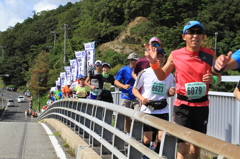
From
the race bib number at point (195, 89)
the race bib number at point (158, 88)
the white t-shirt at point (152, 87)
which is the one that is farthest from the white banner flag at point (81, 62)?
the race bib number at point (195, 89)

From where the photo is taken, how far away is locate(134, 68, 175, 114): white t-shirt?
575 centimetres

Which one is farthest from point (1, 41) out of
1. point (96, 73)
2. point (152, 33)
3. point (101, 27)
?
point (96, 73)

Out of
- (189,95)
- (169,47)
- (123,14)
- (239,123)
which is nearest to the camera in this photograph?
(189,95)

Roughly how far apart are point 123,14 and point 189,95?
87.1m

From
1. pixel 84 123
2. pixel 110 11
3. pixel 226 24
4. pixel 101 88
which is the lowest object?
pixel 84 123

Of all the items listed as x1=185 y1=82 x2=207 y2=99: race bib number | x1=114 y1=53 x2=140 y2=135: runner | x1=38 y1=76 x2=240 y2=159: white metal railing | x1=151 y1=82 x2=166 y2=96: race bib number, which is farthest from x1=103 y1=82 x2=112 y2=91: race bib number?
x1=185 y1=82 x2=207 y2=99: race bib number

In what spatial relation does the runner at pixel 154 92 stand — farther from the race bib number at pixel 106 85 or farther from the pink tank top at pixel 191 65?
the race bib number at pixel 106 85

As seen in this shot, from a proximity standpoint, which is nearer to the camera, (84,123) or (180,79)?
(180,79)

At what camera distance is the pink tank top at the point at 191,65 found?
4.46m

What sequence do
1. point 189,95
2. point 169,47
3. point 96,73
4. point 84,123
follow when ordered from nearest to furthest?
point 189,95 → point 84,123 → point 96,73 → point 169,47

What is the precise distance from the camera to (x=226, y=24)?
66.0m

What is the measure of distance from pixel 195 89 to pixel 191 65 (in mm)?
295

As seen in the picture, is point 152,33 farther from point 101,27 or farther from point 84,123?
point 84,123

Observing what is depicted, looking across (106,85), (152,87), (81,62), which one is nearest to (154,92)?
(152,87)
